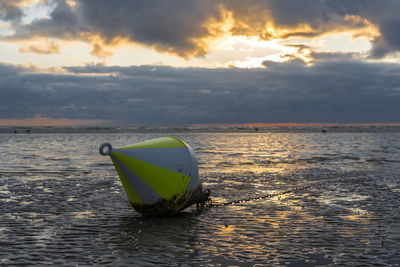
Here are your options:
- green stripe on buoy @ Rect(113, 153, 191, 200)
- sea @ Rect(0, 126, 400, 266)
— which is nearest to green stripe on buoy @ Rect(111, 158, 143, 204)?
green stripe on buoy @ Rect(113, 153, 191, 200)

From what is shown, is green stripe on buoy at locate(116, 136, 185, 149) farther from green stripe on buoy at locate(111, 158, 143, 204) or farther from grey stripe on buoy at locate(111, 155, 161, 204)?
green stripe on buoy at locate(111, 158, 143, 204)

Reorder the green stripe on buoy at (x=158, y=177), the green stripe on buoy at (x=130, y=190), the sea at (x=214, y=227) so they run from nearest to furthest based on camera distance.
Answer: the sea at (x=214, y=227), the green stripe on buoy at (x=158, y=177), the green stripe on buoy at (x=130, y=190)

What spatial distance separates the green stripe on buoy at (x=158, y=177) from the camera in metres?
9.27

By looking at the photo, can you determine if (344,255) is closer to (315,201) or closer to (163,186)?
(163,186)

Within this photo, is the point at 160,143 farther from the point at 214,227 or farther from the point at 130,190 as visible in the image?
the point at 214,227

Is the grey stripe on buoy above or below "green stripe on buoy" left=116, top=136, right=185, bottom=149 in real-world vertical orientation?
below

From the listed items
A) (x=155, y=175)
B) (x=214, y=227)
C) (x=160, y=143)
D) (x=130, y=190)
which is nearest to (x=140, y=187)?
(x=130, y=190)

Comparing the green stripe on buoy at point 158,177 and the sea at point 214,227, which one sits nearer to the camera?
the sea at point 214,227

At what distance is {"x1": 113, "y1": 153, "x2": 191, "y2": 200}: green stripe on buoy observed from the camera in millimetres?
9273

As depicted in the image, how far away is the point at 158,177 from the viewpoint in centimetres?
943

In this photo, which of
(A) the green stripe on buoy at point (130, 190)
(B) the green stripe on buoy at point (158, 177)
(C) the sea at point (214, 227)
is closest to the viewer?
(C) the sea at point (214, 227)

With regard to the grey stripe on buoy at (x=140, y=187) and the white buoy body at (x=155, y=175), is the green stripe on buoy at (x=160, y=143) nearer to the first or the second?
the white buoy body at (x=155, y=175)

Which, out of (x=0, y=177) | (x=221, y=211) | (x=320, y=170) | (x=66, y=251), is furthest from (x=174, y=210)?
(x=320, y=170)

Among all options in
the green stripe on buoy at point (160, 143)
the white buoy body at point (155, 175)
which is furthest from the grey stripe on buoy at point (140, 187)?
the green stripe on buoy at point (160, 143)
